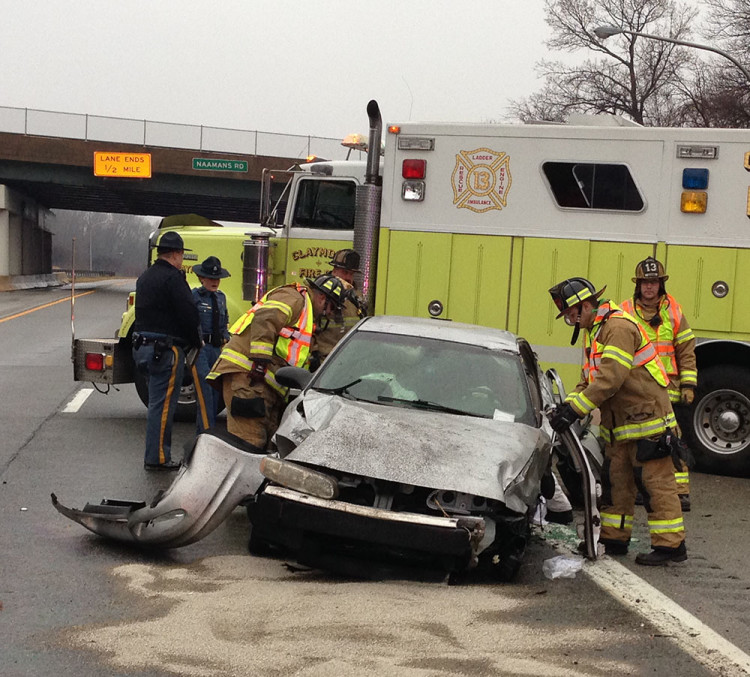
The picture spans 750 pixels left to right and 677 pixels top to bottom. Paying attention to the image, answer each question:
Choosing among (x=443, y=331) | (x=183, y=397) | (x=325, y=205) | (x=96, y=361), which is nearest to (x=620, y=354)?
(x=443, y=331)

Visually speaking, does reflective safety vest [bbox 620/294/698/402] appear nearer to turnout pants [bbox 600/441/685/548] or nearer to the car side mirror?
turnout pants [bbox 600/441/685/548]

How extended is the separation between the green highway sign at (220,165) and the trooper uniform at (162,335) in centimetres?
3849

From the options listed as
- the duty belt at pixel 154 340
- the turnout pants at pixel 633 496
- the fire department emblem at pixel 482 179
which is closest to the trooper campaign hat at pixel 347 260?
the fire department emblem at pixel 482 179

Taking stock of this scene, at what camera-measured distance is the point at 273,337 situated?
7598 mm

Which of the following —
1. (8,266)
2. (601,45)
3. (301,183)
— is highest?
(601,45)

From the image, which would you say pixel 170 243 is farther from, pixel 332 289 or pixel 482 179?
pixel 482 179

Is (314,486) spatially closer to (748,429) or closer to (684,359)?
(684,359)

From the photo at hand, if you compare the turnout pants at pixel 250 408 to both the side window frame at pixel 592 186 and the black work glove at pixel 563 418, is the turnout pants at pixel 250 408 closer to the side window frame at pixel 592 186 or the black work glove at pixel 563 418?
the black work glove at pixel 563 418

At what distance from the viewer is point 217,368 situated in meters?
7.77

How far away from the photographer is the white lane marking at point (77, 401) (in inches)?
485

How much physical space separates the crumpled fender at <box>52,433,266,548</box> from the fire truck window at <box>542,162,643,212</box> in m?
5.08

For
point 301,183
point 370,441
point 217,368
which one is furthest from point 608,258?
point 370,441

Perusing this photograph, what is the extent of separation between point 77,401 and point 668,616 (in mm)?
8960

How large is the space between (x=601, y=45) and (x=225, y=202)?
18.8 meters
